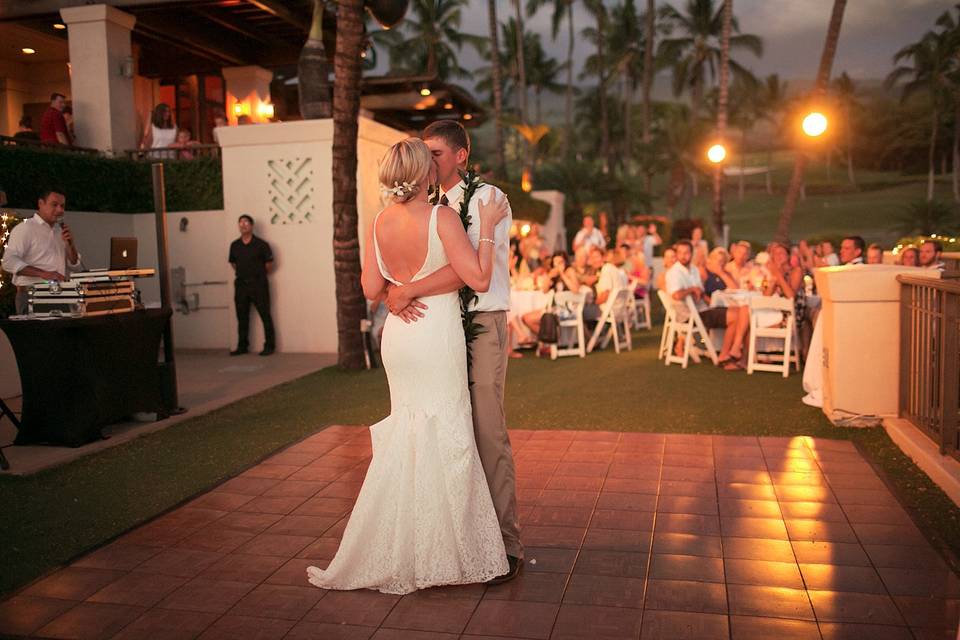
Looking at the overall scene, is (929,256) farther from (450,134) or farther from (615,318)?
(450,134)

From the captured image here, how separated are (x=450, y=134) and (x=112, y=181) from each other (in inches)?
384

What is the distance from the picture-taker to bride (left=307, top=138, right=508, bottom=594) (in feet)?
11.1

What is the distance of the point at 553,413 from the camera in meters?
7.30

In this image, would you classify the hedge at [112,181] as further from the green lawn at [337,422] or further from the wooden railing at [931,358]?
the wooden railing at [931,358]

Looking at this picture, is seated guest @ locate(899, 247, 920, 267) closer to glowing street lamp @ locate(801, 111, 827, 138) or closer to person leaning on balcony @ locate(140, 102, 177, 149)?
glowing street lamp @ locate(801, 111, 827, 138)

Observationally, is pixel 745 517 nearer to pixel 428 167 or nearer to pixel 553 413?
pixel 428 167

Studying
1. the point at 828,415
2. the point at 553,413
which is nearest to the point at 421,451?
the point at 553,413

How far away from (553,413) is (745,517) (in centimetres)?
300

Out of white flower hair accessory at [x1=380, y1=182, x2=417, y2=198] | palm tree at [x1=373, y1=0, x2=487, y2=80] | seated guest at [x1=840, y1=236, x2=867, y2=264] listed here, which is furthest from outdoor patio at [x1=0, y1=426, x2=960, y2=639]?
palm tree at [x1=373, y1=0, x2=487, y2=80]

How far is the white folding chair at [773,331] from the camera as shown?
8.99 meters

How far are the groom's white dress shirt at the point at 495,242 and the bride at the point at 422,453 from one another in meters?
0.07

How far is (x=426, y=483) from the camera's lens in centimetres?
342

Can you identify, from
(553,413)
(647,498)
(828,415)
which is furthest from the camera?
(553,413)

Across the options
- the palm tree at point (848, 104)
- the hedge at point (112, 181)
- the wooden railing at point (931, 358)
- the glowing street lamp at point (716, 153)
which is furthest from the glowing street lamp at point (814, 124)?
the palm tree at point (848, 104)
